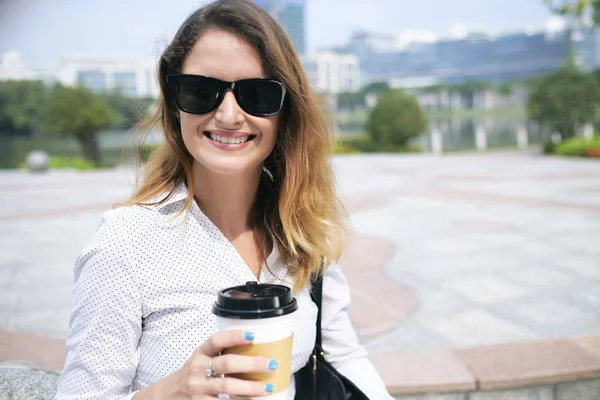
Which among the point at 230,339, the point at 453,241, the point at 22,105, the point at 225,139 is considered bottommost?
the point at 453,241

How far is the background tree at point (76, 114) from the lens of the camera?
18719 millimetres

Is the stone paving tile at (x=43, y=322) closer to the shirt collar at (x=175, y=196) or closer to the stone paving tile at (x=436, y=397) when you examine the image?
the stone paving tile at (x=436, y=397)

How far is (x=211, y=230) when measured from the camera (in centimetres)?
132

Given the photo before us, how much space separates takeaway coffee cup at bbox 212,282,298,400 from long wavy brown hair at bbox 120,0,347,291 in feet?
1.63

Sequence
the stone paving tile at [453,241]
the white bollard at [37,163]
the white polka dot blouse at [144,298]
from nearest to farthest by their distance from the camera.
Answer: the white polka dot blouse at [144,298]
the stone paving tile at [453,241]
the white bollard at [37,163]

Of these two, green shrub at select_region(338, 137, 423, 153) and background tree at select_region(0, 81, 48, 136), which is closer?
green shrub at select_region(338, 137, 423, 153)

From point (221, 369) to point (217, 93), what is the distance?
65 cm

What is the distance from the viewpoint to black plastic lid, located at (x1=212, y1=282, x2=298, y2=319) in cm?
81

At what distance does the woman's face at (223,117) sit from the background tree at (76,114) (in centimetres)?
1886

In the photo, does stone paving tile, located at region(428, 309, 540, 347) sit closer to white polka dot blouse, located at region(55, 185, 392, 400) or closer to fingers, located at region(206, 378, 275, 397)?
white polka dot blouse, located at region(55, 185, 392, 400)

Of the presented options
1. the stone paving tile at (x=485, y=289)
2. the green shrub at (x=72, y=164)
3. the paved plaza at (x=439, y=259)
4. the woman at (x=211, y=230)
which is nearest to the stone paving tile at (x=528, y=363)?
the paved plaza at (x=439, y=259)

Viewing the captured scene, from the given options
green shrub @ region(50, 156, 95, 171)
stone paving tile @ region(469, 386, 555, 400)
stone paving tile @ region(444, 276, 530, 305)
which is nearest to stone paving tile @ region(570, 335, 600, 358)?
stone paving tile @ region(469, 386, 555, 400)

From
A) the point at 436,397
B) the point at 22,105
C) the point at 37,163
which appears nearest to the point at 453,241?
the point at 436,397

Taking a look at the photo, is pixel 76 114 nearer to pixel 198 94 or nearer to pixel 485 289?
pixel 485 289
